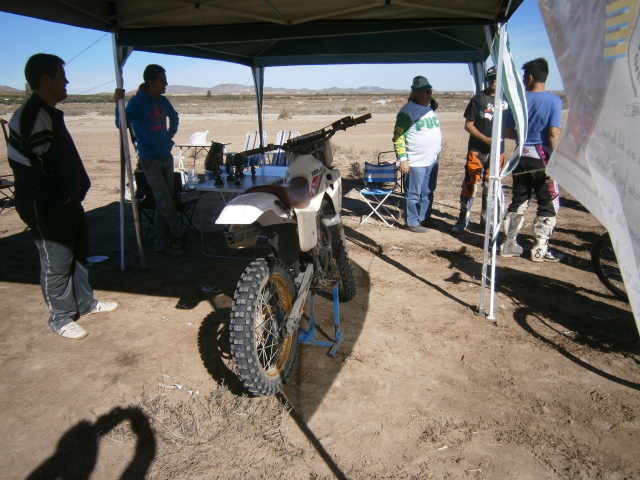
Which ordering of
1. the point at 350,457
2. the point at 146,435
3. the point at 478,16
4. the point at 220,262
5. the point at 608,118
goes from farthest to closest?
1. the point at 220,262
2. the point at 478,16
3. the point at 146,435
4. the point at 350,457
5. the point at 608,118

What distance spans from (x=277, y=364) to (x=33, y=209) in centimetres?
222

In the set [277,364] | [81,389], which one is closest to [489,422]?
[277,364]

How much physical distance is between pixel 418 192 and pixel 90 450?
5.03m

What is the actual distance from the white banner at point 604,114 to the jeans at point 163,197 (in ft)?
15.8

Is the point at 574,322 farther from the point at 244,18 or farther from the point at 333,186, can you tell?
the point at 244,18

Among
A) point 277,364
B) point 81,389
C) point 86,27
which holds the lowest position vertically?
point 81,389

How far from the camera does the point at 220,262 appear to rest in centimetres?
542

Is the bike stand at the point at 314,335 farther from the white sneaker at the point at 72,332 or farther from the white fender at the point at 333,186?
the white sneaker at the point at 72,332

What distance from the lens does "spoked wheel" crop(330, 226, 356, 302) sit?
3771 millimetres

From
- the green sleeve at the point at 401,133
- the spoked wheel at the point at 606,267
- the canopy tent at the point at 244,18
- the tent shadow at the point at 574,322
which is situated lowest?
the tent shadow at the point at 574,322

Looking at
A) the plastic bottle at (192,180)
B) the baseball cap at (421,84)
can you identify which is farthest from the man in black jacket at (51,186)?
the baseball cap at (421,84)

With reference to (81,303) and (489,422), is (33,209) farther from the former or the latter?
(489,422)

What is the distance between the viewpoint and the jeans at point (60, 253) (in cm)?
339

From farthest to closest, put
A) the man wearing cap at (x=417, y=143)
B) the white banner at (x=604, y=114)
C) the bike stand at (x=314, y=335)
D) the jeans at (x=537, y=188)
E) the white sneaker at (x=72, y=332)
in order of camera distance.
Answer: the man wearing cap at (x=417, y=143) → the jeans at (x=537, y=188) → the white sneaker at (x=72, y=332) → the bike stand at (x=314, y=335) → the white banner at (x=604, y=114)
